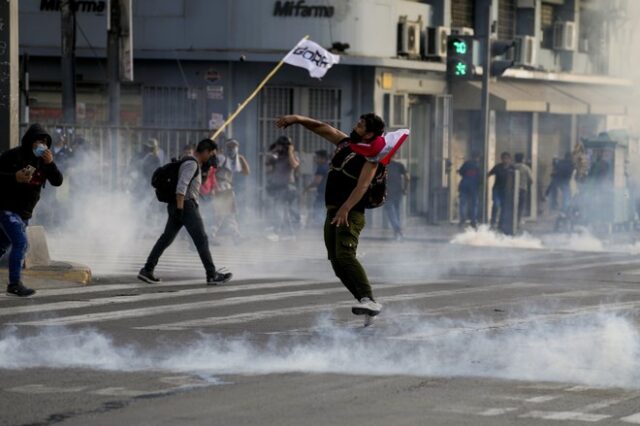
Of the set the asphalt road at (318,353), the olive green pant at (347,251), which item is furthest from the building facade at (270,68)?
the olive green pant at (347,251)

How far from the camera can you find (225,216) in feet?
81.6

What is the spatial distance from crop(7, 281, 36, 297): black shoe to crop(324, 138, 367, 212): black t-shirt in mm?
3936

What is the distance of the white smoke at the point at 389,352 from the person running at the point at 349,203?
1.18ft

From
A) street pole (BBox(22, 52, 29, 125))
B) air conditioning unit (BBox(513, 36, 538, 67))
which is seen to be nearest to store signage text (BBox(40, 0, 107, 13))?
street pole (BBox(22, 52, 29, 125))

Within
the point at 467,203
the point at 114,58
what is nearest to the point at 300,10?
the point at 467,203

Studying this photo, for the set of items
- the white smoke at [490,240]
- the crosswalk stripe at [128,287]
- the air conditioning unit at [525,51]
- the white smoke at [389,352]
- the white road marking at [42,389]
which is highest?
the air conditioning unit at [525,51]

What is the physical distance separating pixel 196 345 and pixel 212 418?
9.65 feet

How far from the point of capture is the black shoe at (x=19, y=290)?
14930 millimetres

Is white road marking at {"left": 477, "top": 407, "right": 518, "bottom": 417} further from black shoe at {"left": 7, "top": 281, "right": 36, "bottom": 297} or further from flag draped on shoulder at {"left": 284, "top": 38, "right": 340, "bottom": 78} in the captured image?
flag draped on shoulder at {"left": 284, "top": 38, "right": 340, "bottom": 78}

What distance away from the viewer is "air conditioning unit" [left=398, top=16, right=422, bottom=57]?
3253cm

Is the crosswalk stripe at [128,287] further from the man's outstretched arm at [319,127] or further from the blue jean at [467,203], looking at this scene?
the blue jean at [467,203]

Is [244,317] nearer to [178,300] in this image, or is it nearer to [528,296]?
[178,300]

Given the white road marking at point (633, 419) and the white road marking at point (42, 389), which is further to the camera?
the white road marking at point (42, 389)

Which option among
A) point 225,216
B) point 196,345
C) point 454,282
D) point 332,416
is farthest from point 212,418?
point 225,216
